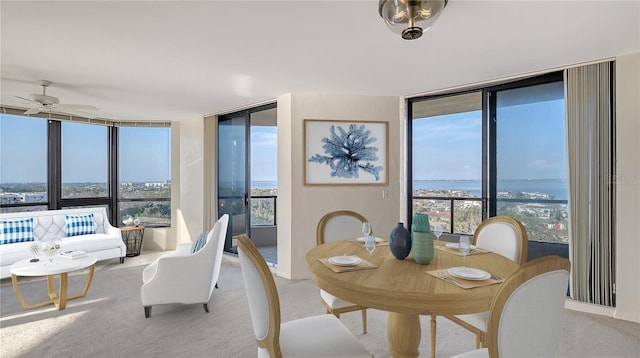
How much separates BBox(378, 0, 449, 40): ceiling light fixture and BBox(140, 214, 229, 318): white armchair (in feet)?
7.22

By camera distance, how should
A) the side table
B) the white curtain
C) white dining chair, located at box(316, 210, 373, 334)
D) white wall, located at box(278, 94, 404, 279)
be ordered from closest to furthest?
white dining chair, located at box(316, 210, 373, 334) → the white curtain → white wall, located at box(278, 94, 404, 279) → the side table

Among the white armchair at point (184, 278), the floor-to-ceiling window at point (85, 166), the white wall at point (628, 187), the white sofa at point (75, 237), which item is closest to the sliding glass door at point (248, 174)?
the floor-to-ceiling window at point (85, 166)

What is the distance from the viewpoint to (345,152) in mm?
4008

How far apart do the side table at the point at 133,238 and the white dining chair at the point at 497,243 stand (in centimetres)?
492

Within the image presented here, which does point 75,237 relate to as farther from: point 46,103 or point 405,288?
point 405,288

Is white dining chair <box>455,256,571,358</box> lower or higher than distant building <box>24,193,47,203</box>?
lower

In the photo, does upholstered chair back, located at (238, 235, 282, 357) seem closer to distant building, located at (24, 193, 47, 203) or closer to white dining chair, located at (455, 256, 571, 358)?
white dining chair, located at (455, 256, 571, 358)

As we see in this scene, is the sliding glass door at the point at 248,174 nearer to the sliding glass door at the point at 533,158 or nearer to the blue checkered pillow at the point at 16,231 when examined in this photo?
the blue checkered pillow at the point at 16,231

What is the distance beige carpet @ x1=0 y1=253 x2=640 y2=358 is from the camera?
7.48ft

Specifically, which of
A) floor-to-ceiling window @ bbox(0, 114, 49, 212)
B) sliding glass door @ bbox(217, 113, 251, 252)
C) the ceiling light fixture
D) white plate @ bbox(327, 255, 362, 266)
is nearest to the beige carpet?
white plate @ bbox(327, 255, 362, 266)

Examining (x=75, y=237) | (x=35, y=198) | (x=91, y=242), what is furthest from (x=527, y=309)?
(x=35, y=198)

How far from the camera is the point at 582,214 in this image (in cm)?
296

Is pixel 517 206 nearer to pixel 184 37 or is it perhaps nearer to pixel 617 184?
pixel 617 184

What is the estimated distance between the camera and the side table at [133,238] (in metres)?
5.14
